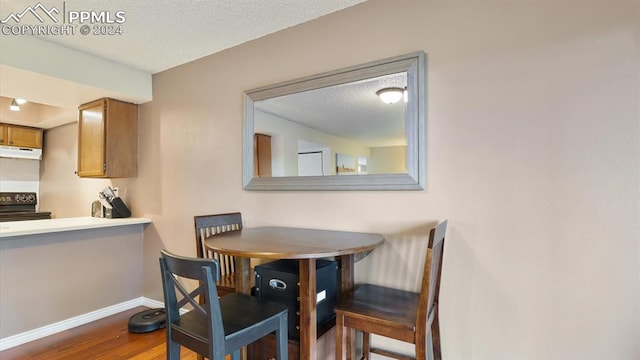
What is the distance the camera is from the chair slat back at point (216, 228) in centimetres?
196

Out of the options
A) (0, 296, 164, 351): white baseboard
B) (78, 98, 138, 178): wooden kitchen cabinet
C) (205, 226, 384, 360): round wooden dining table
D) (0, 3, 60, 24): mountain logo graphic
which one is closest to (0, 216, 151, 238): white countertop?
(78, 98, 138, 178): wooden kitchen cabinet

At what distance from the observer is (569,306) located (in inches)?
52.3

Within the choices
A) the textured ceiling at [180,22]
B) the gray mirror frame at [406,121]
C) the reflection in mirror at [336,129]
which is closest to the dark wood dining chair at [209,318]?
the gray mirror frame at [406,121]

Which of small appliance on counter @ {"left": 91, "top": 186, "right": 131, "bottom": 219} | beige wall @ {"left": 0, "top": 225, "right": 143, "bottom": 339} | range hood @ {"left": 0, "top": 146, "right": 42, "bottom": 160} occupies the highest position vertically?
range hood @ {"left": 0, "top": 146, "right": 42, "bottom": 160}

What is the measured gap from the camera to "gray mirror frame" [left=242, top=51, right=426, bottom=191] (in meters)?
1.64

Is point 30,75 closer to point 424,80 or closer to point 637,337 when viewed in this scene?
point 424,80

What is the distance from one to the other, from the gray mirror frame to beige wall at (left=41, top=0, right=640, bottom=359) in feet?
0.17

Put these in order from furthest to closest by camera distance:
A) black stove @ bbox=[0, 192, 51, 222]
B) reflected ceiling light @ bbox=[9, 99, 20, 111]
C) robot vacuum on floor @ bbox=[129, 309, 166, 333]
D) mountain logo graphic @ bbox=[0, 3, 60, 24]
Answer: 1. black stove @ bbox=[0, 192, 51, 222]
2. reflected ceiling light @ bbox=[9, 99, 20, 111]
3. robot vacuum on floor @ bbox=[129, 309, 166, 333]
4. mountain logo graphic @ bbox=[0, 3, 60, 24]

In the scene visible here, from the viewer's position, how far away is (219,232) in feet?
7.06

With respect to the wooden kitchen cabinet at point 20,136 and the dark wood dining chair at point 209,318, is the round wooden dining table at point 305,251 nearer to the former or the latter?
the dark wood dining chair at point 209,318

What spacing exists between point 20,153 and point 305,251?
518 centimetres

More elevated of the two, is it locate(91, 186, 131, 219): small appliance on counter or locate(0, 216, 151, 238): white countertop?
locate(91, 186, 131, 219): small appliance on counter

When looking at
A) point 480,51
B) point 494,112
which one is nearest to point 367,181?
point 494,112

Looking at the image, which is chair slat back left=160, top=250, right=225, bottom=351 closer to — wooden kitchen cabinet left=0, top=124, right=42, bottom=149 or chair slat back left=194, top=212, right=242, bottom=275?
chair slat back left=194, top=212, right=242, bottom=275
